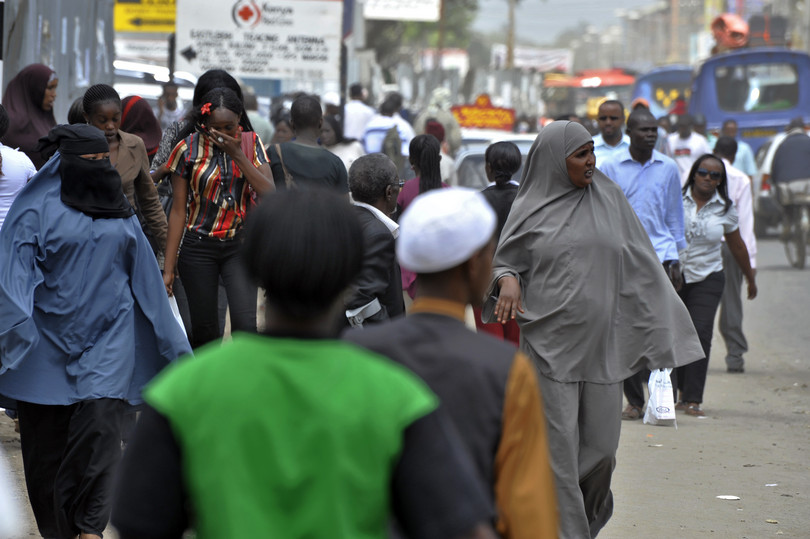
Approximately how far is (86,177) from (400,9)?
32209 mm

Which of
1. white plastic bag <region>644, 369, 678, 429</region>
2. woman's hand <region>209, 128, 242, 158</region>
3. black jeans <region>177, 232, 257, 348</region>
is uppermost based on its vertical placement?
woman's hand <region>209, 128, 242, 158</region>

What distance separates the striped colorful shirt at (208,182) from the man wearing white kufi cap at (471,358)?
3.68 m

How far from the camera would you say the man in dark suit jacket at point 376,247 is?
5.39m

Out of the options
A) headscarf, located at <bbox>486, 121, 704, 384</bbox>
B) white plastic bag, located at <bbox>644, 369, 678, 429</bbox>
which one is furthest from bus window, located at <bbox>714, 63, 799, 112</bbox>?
headscarf, located at <bbox>486, 121, 704, 384</bbox>

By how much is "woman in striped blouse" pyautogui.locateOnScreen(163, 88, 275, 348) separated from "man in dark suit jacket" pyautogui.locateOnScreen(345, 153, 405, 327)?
674mm

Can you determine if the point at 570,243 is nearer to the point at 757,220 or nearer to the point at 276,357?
the point at 276,357

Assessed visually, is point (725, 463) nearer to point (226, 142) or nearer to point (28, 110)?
point (226, 142)

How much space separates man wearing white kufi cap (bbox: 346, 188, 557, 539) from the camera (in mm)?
2490

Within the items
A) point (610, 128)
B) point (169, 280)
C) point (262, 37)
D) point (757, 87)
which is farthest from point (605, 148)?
point (757, 87)

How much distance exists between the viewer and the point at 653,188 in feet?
25.9

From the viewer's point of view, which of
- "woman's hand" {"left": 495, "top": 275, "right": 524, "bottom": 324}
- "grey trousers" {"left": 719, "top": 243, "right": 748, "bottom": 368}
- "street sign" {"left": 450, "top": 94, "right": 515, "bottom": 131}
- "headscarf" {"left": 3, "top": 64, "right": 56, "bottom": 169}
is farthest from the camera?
"street sign" {"left": 450, "top": 94, "right": 515, "bottom": 131}

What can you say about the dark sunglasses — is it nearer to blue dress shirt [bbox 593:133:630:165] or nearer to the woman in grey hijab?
blue dress shirt [bbox 593:133:630:165]

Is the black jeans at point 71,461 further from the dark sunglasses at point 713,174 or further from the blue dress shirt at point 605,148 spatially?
the dark sunglasses at point 713,174

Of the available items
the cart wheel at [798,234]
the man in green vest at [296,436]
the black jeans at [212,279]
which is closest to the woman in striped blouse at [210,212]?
the black jeans at [212,279]
